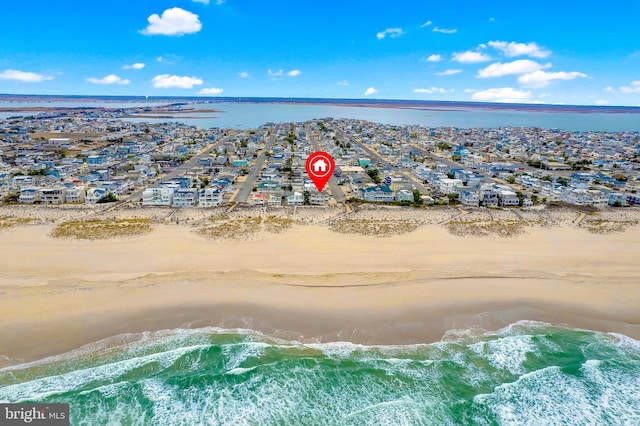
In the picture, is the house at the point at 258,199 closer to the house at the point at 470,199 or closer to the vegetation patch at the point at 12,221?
the vegetation patch at the point at 12,221

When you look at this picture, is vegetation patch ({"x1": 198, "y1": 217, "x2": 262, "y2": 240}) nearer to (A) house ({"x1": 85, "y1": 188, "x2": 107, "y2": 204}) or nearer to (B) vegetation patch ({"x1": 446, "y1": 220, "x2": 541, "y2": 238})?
(A) house ({"x1": 85, "y1": 188, "x2": 107, "y2": 204})

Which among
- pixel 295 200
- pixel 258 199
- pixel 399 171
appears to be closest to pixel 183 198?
pixel 258 199

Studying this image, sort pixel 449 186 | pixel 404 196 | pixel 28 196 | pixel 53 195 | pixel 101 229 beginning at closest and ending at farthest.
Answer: pixel 101 229 < pixel 28 196 < pixel 53 195 < pixel 404 196 < pixel 449 186

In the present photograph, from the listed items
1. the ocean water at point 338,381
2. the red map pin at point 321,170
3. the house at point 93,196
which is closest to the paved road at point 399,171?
the red map pin at point 321,170

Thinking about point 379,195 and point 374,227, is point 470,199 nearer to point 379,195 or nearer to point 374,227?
point 379,195

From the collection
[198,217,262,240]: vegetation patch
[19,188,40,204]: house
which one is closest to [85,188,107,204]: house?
[19,188,40,204]: house

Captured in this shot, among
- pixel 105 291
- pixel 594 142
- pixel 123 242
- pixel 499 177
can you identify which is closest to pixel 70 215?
pixel 123 242
